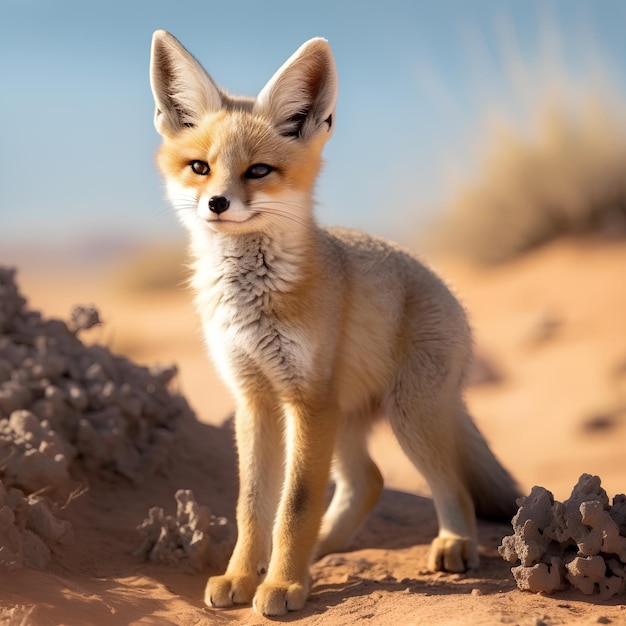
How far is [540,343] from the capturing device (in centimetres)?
988

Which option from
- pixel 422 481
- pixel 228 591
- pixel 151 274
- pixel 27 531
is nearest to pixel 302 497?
pixel 228 591

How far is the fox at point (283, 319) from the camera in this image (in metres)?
3.69

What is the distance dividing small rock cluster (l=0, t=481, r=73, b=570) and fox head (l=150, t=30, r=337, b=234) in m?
1.49

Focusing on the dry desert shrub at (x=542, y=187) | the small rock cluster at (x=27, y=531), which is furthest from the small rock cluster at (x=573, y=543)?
the dry desert shrub at (x=542, y=187)

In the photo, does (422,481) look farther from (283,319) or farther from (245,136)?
(245,136)

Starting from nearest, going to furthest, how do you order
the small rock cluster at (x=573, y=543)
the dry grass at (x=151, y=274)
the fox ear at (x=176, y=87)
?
the small rock cluster at (x=573, y=543)
the fox ear at (x=176, y=87)
the dry grass at (x=151, y=274)

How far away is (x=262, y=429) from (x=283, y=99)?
1.52 m

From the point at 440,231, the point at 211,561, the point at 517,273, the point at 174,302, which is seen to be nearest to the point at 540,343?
the point at 517,273

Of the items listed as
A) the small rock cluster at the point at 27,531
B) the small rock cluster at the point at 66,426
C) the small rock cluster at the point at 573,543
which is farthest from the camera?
the small rock cluster at the point at 66,426

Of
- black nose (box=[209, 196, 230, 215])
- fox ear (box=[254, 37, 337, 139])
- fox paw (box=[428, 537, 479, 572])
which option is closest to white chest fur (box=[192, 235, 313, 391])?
black nose (box=[209, 196, 230, 215])

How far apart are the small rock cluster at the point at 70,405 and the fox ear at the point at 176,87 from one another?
5.99 feet

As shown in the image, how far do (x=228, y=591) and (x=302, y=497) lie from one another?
529mm

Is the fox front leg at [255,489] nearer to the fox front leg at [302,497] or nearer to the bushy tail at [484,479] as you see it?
the fox front leg at [302,497]

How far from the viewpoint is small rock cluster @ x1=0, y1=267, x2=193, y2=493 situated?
4535mm
